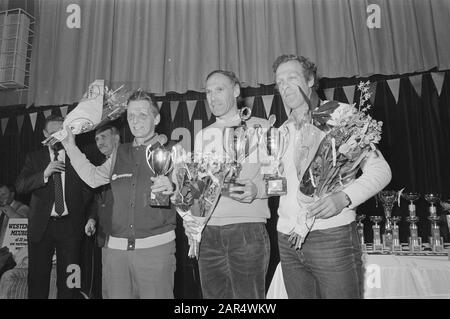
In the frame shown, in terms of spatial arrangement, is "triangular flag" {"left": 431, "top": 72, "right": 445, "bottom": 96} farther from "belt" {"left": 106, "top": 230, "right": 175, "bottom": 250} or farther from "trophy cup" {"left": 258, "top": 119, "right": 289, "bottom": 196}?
"belt" {"left": 106, "top": 230, "right": 175, "bottom": 250}

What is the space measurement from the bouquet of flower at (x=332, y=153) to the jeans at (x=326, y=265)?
4 cm

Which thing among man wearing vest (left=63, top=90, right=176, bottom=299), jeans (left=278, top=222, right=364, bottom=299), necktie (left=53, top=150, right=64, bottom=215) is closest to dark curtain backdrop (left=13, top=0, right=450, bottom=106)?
necktie (left=53, top=150, right=64, bottom=215)

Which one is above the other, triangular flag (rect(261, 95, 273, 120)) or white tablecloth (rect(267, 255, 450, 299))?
triangular flag (rect(261, 95, 273, 120))

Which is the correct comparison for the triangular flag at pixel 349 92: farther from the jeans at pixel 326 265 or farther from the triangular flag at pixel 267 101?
the jeans at pixel 326 265

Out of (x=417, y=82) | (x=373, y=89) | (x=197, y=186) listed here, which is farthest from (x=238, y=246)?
(x=417, y=82)

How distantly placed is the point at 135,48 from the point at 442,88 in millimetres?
2228

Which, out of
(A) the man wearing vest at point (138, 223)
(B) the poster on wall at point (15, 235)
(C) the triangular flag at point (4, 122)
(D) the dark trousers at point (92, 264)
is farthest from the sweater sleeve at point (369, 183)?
(C) the triangular flag at point (4, 122)

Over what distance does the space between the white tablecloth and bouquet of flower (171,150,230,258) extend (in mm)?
501

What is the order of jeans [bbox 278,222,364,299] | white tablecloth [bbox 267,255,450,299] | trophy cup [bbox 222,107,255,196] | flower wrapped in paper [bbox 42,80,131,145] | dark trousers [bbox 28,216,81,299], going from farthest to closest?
1. dark trousers [bbox 28,216,81,299]
2. flower wrapped in paper [bbox 42,80,131,145]
3. white tablecloth [bbox 267,255,450,299]
4. trophy cup [bbox 222,107,255,196]
5. jeans [bbox 278,222,364,299]

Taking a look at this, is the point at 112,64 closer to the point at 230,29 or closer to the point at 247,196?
the point at 230,29

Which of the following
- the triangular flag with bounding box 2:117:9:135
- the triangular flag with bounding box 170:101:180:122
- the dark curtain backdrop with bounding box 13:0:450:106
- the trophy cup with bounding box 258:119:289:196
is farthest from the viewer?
the triangular flag with bounding box 2:117:9:135

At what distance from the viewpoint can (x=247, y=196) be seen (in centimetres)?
133

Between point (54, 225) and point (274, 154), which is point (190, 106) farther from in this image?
point (274, 154)

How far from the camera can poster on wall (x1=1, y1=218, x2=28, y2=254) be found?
301 cm
